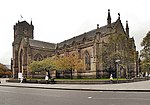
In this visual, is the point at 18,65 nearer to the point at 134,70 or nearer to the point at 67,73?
the point at 67,73

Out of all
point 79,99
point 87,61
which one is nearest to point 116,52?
point 87,61

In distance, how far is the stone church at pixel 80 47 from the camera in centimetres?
5475

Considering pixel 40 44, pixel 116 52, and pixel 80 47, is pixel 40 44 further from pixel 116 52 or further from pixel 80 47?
pixel 116 52

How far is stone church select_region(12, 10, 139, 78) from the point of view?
5475 cm

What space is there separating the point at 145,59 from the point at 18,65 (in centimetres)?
5363

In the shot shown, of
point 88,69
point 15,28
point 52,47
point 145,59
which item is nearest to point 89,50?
point 88,69

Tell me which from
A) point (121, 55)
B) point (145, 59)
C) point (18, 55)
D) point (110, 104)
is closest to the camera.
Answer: point (110, 104)

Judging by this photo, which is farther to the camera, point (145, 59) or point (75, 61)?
point (75, 61)

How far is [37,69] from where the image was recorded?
59688 mm

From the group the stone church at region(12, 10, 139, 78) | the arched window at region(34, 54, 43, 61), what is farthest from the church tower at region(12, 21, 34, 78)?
the arched window at region(34, 54, 43, 61)

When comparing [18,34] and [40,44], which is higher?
[18,34]

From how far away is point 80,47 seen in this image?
62.8 meters

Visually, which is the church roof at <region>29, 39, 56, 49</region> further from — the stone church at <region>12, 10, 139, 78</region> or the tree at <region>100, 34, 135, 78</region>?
the tree at <region>100, 34, 135, 78</region>

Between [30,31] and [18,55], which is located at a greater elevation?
[30,31]
